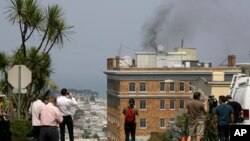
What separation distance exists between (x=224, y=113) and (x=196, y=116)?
94 centimetres

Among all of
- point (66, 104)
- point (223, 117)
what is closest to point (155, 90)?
point (66, 104)

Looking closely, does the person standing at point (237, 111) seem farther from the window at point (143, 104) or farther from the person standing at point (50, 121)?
the window at point (143, 104)

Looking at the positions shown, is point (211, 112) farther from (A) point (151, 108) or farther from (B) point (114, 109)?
(B) point (114, 109)

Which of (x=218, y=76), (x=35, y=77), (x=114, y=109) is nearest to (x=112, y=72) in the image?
(x=114, y=109)

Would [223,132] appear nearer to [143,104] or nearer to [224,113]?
[224,113]

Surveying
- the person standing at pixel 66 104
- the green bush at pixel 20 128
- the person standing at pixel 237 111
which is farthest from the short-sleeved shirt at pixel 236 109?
the green bush at pixel 20 128

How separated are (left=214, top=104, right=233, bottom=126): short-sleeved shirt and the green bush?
19.0 feet

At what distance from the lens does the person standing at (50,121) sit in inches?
834

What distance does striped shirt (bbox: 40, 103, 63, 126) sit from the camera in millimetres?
21156

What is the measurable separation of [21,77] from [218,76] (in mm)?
62233

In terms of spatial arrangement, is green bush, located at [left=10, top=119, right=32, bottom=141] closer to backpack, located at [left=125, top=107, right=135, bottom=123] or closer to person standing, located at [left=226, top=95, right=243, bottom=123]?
backpack, located at [left=125, top=107, right=135, bottom=123]

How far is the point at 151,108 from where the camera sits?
142500 millimetres

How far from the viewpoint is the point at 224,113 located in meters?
23.8

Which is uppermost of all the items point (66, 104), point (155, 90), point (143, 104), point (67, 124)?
point (66, 104)
